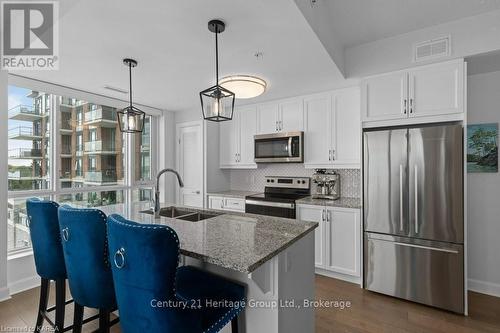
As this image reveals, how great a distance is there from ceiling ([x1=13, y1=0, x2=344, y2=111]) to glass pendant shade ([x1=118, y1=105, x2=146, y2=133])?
0.52 metres

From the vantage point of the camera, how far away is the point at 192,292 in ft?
4.56

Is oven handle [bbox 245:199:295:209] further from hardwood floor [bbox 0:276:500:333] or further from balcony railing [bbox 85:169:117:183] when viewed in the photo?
balcony railing [bbox 85:169:117:183]

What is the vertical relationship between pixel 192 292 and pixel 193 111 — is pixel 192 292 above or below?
below

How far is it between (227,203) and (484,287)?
3288 millimetres

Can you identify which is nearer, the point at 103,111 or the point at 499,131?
the point at 499,131

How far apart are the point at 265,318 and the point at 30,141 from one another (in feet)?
11.1

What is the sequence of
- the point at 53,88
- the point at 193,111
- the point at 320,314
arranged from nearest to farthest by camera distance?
the point at 320,314 → the point at 53,88 → the point at 193,111

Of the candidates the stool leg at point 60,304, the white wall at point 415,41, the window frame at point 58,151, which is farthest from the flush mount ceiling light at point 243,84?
the stool leg at point 60,304

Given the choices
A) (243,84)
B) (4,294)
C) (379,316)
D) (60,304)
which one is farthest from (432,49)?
(4,294)

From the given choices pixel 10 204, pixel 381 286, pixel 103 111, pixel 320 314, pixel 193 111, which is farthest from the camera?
pixel 193 111

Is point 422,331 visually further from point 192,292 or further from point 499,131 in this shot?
point 499,131

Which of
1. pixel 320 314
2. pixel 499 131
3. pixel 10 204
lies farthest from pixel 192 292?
pixel 499 131

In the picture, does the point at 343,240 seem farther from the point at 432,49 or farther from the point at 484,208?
the point at 432,49

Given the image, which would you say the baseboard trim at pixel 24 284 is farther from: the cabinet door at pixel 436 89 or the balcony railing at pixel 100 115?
the cabinet door at pixel 436 89
